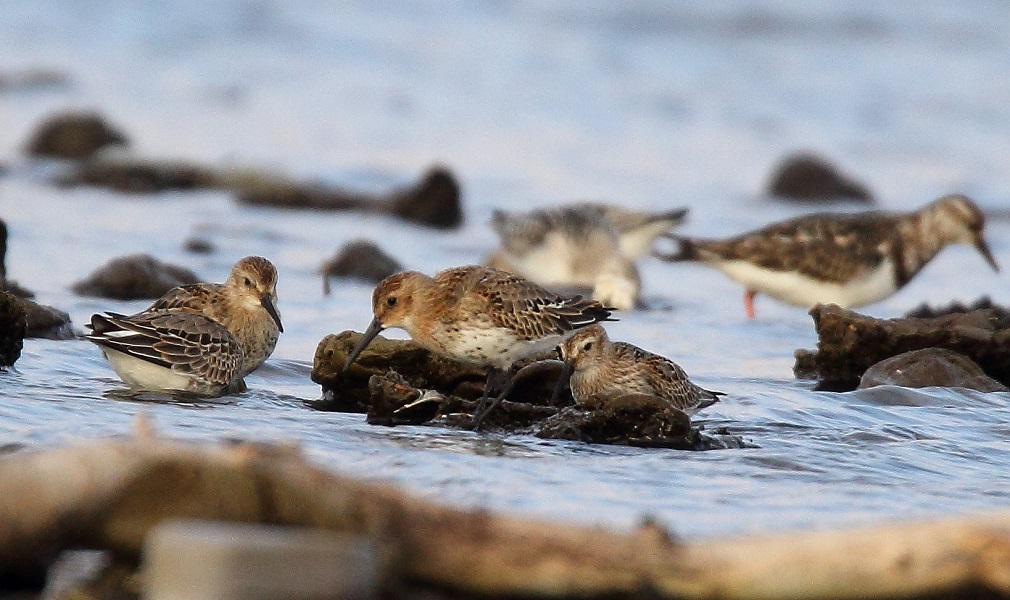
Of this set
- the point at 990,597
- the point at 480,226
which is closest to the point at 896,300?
the point at 480,226

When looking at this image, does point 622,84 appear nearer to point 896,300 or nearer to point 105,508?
point 896,300

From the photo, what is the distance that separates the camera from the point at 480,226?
1411 centimetres

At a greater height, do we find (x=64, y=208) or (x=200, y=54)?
(x=200, y=54)

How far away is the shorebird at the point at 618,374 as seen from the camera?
21.3ft

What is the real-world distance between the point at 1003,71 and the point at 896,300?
1203 cm

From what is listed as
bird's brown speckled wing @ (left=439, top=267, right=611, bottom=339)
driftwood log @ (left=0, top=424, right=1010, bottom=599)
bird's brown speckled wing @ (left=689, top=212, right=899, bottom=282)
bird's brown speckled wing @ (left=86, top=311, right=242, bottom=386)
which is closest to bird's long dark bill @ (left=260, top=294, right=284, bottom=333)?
bird's brown speckled wing @ (left=86, top=311, right=242, bottom=386)

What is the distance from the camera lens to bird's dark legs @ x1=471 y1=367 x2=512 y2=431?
625 cm

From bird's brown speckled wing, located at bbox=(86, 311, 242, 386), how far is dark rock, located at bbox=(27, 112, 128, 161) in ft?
30.2

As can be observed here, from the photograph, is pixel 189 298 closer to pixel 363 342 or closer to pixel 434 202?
pixel 363 342

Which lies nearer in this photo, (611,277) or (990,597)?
(990,597)

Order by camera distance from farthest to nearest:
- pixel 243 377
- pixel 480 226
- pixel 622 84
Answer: pixel 622 84
pixel 480 226
pixel 243 377

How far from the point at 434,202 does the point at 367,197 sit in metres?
1.23

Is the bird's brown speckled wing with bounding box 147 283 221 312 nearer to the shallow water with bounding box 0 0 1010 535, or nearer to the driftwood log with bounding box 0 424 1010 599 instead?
the shallow water with bounding box 0 0 1010 535

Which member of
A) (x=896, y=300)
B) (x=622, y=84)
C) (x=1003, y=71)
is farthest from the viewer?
(x=1003, y=71)
